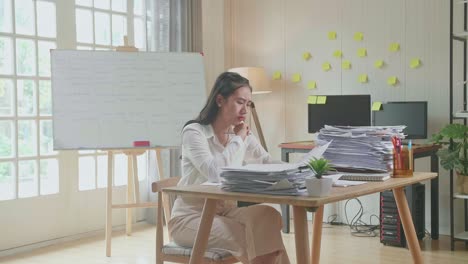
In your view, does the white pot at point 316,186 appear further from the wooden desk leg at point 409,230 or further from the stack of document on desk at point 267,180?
the wooden desk leg at point 409,230

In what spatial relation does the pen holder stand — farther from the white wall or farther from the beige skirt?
the white wall

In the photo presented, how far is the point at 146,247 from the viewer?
14.4ft

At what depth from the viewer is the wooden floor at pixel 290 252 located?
13.1 feet

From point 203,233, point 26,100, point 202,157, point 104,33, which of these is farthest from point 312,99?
point 203,233

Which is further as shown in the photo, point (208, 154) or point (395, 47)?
point (395, 47)

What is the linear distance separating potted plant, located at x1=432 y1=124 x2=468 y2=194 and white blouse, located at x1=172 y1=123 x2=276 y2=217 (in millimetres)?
2003

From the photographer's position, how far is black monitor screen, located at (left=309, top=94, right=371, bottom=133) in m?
4.75

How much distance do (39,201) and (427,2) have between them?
334cm

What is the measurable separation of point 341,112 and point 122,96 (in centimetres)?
176

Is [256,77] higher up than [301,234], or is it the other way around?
[256,77]

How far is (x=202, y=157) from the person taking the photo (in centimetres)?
243

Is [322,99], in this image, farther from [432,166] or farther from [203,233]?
[203,233]

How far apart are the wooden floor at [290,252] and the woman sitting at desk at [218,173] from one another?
160 cm

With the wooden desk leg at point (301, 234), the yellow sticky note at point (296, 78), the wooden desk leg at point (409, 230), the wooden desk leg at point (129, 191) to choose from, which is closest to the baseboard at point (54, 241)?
the wooden desk leg at point (129, 191)
